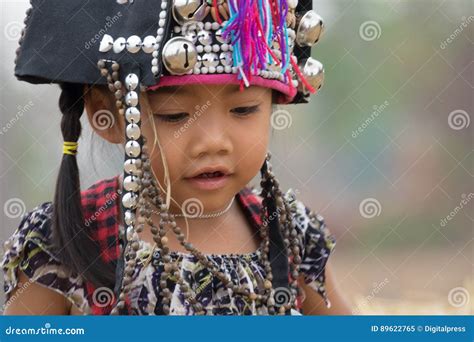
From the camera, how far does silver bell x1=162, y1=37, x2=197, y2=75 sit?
1600 millimetres

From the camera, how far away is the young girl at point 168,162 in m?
1.65

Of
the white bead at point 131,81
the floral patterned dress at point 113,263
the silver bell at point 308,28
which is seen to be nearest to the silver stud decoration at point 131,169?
the white bead at point 131,81

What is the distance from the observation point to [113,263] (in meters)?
1.84

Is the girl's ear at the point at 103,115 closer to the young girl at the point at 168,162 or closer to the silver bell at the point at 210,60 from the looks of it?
the young girl at the point at 168,162

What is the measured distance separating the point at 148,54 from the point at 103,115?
27 centimetres

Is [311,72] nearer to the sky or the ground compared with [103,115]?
nearer to the sky

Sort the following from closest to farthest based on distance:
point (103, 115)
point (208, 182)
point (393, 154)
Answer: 1. point (208, 182)
2. point (103, 115)
3. point (393, 154)

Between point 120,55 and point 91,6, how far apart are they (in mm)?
160

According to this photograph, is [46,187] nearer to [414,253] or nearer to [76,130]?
[76,130]

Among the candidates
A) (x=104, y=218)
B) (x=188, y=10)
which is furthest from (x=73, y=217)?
(x=188, y=10)

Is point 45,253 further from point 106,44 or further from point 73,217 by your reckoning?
point 106,44

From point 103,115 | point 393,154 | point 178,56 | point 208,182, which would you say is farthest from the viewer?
point 393,154

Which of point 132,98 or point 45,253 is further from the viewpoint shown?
point 45,253

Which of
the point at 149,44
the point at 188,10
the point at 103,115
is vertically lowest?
the point at 103,115
